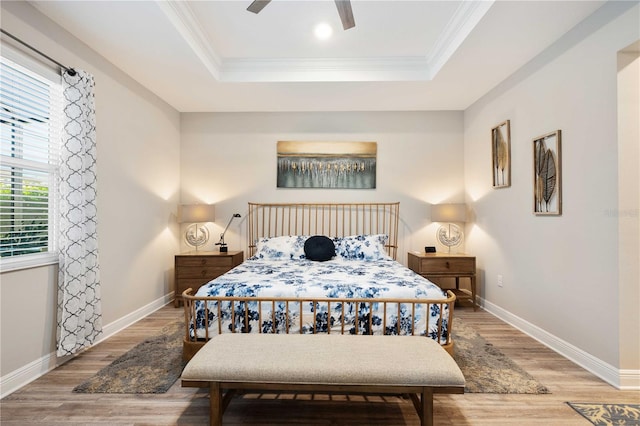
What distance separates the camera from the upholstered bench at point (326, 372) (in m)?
1.59

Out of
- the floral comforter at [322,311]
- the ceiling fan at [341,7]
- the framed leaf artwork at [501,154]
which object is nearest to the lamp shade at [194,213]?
the floral comforter at [322,311]

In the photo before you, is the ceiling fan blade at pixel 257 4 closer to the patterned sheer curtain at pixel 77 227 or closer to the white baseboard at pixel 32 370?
the patterned sheer curtain at pixel 77 227

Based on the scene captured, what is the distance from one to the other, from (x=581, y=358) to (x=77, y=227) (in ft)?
13.2

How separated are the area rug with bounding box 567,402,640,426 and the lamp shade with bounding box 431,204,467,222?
2.47 meters

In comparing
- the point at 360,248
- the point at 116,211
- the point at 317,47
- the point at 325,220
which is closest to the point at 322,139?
the point at 325,220

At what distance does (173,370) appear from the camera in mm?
2414

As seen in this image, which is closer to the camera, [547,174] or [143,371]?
[143,371]

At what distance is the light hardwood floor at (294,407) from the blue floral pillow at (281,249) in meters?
1.83

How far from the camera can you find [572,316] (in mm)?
2629

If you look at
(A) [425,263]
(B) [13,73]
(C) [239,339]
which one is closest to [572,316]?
(A) [425,263]

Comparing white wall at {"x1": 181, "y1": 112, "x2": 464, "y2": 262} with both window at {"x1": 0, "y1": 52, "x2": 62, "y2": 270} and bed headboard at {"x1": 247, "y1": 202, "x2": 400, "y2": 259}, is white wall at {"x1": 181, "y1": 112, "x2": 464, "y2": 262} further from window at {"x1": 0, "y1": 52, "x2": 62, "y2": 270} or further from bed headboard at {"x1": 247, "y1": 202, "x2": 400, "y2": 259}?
window at {"x1": 0, "y1": 52, "x2": 62, "y2": 270}

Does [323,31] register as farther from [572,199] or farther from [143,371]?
[143,371]

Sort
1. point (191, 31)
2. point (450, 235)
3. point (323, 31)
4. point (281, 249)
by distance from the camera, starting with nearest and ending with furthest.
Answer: point (191, 31) → point (323, 31) → point (281, 249) → point (450, 235)

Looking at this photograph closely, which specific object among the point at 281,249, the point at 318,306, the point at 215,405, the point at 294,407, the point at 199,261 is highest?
the point at 281,249
